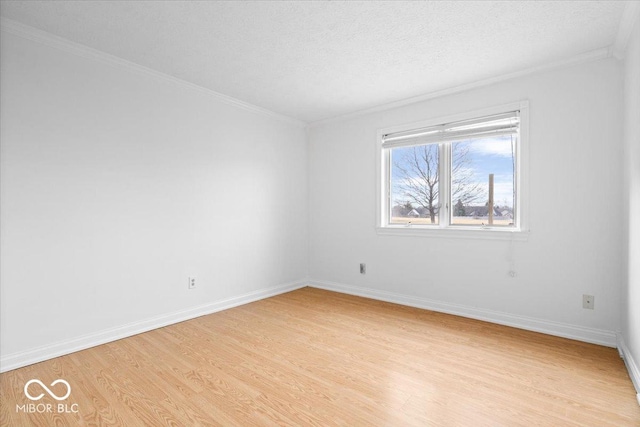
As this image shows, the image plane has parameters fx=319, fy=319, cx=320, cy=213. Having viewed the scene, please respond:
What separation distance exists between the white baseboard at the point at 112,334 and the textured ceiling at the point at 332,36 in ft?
7.91

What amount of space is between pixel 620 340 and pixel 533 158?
166 cm

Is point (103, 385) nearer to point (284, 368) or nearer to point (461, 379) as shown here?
point (284, 368)

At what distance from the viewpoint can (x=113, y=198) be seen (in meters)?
2.83

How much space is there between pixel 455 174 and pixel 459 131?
484 mm

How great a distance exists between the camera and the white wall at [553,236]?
2688 millimetres

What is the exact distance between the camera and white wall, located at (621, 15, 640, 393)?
210cm

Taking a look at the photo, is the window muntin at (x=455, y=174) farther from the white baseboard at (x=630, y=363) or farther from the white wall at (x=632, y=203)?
the white baseboard at (x=630, y=363)

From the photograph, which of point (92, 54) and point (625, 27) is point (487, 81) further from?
point (92, 54)

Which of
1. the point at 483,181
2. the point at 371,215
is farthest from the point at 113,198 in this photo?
the point at 483,181

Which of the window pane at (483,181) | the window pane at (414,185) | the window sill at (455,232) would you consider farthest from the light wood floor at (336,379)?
the window pane at (414,185)

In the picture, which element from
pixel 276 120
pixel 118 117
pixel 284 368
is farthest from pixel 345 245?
pixel 118 117

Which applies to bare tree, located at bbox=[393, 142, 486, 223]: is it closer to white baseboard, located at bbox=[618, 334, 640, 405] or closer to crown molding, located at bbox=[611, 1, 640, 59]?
crown molding, located at bbox=[611, 1, 640, 59]

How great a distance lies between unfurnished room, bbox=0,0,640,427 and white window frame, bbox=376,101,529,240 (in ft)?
0.08

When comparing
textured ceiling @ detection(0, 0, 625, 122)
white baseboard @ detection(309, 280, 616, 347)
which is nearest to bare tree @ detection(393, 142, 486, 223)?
textured ceiling @ detection(0, 0, 625, 122)
